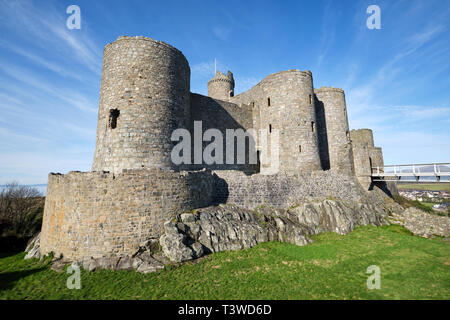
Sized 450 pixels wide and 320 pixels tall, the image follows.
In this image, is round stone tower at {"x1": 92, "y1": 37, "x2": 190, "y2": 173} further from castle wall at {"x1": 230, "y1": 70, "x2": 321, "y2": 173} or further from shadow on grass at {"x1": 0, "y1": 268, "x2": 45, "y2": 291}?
castle wall at {"x1": 230, "y1": 70, "x2": 321, "y2": 173}

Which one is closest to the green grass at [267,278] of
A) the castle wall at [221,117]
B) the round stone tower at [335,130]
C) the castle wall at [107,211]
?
the castle wall at [107,211]

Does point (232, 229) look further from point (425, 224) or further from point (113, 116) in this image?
point (425, 224)

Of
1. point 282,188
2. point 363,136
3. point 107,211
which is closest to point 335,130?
point 363,136

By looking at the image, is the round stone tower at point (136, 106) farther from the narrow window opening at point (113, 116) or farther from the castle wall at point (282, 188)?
the castle wall at point (282, 188)

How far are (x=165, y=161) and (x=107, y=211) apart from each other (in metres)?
4.41

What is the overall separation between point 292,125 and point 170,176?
1313 cm

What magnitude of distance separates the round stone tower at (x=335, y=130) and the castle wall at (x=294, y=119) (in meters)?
3.36

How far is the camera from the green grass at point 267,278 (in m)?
6.89

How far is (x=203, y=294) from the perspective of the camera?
689 centimetres

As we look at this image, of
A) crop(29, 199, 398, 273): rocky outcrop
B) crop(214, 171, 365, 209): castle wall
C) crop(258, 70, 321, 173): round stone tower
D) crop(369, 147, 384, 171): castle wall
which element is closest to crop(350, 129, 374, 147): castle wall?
crop(369, 147, 384, 171): castle wall

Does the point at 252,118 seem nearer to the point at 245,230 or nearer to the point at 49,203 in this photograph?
the point at 245,230

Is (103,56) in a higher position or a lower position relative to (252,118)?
higher
